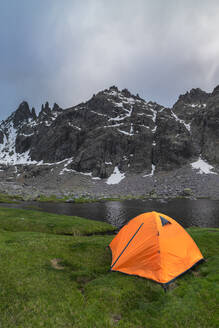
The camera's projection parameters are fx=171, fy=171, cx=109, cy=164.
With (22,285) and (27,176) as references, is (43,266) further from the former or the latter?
(27,176)

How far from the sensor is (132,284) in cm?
952

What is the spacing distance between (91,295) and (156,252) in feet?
15.5

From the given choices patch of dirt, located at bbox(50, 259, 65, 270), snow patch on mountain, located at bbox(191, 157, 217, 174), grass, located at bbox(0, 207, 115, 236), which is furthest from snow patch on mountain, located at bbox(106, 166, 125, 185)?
patch of dirt, located at bbox(50, 259, 65, 270)

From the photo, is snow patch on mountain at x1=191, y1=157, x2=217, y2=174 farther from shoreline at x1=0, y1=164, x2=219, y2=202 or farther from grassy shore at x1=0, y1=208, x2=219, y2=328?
grassy shore at x1=0, y1=208, x2=219, y2=328

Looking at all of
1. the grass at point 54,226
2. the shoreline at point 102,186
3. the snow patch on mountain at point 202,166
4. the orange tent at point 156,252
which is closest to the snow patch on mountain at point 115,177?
the shoreline at point 102,186

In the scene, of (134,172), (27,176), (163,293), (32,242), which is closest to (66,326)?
(163,293)

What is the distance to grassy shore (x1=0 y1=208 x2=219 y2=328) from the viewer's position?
22.1 ft

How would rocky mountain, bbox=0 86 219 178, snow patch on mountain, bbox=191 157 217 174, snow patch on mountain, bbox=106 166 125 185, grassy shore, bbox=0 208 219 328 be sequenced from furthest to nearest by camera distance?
rocky mountain, bbox=0 86 219 178, snow patch on mountain, bbox=106 166 125 185, snow patch on mountain, bbox=191 157 217 174, grassy shore, bbox=0 208 219 328

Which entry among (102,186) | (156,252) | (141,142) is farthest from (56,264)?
(141,142)

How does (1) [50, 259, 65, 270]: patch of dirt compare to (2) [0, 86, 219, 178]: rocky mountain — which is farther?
(2) [0, 86, 219, 178]: rocky mountain

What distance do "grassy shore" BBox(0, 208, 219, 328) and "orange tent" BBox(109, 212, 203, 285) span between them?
1.68 ft

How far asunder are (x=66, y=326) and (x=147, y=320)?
3200mm

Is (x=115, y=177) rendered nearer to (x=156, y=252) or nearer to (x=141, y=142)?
(x=141, y=142)

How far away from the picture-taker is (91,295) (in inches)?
330
